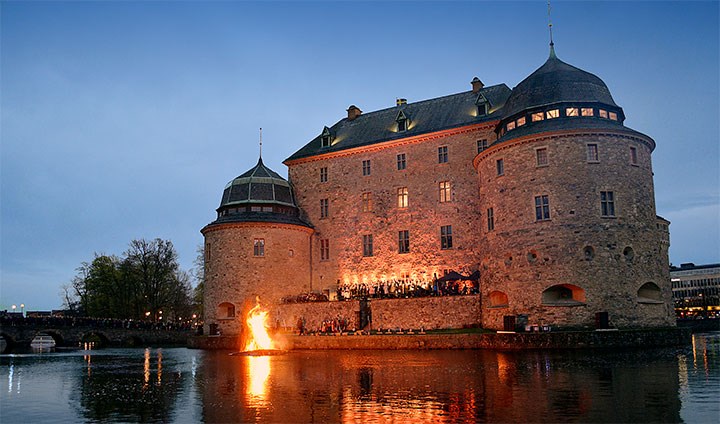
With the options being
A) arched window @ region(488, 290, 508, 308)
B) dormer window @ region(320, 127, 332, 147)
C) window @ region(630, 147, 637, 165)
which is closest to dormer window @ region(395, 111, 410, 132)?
dormer window @ region(320, 127, 332, 147)

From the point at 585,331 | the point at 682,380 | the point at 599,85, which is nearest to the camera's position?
the point at 682,380

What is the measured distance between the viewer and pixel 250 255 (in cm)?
4434

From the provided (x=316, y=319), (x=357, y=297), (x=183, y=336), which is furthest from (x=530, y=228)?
(x=183, y=336)

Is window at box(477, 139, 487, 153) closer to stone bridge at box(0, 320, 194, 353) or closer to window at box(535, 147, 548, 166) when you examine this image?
window at box(535, 147, 548, 166)

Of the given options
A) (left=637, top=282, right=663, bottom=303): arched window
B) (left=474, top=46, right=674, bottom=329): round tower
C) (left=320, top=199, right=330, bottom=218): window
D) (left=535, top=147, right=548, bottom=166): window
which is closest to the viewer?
(left=474, top=46, right=674, bottom=329): round tower

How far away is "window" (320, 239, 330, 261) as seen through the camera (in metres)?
47.8

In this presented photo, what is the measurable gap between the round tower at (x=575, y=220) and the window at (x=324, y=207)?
17.0 m

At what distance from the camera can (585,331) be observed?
93.5 ft

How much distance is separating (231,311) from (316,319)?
822 centimetres

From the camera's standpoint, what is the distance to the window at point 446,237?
141 feet

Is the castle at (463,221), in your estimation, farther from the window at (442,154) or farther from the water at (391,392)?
the water at (391,392)

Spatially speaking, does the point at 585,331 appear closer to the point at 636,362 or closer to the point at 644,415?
the point at 636,362

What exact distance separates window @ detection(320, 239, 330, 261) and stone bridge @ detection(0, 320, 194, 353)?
20554mm

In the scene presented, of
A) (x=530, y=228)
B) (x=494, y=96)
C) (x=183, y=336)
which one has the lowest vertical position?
(x=183, y=336)
